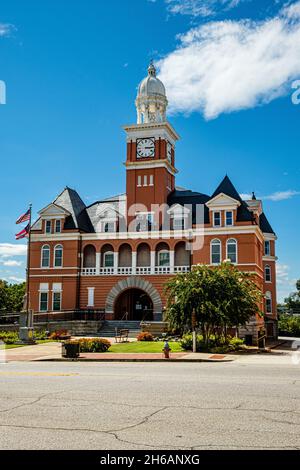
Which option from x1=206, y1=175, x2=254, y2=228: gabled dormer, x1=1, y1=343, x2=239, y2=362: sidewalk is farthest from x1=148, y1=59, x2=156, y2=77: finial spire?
x1=1, y1=343, x2=239, y2=362: sidewalk

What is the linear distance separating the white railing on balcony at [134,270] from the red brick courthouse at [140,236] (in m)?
0.09

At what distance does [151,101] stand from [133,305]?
21034 mm

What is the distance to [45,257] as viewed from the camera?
50.8 m

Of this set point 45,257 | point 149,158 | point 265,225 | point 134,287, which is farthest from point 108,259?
point 265,225

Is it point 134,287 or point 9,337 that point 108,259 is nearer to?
point 134,287

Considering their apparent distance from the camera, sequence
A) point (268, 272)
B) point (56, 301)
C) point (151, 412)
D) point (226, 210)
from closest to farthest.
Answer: point (151, 412), point (226, 210), point (56, 301), point (268, 272)

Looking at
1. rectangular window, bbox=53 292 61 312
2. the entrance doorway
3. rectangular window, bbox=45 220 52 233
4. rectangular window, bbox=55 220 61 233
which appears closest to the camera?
rectangular window, bbox=53 292 61 312

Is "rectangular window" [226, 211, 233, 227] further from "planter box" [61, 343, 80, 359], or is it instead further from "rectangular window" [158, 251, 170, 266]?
"planter box" [61, 343, 80, 359]

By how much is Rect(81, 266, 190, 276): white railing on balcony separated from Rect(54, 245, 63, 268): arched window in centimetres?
249

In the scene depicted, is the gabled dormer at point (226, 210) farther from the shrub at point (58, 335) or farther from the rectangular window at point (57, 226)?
the shrub at point (58, 335)

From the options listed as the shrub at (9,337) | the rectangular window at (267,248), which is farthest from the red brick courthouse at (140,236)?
the shrub at (9,337)

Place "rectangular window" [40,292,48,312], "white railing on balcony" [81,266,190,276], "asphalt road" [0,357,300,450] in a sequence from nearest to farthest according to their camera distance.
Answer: "asphalt road" [0,357,300,450] < "white railing on balcony" [81,266,190,276] < "rectangular window" [40,292,48,312]

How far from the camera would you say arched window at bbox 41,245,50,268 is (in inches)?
1993

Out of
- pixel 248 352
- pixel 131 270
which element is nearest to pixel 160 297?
pixel 131 270
